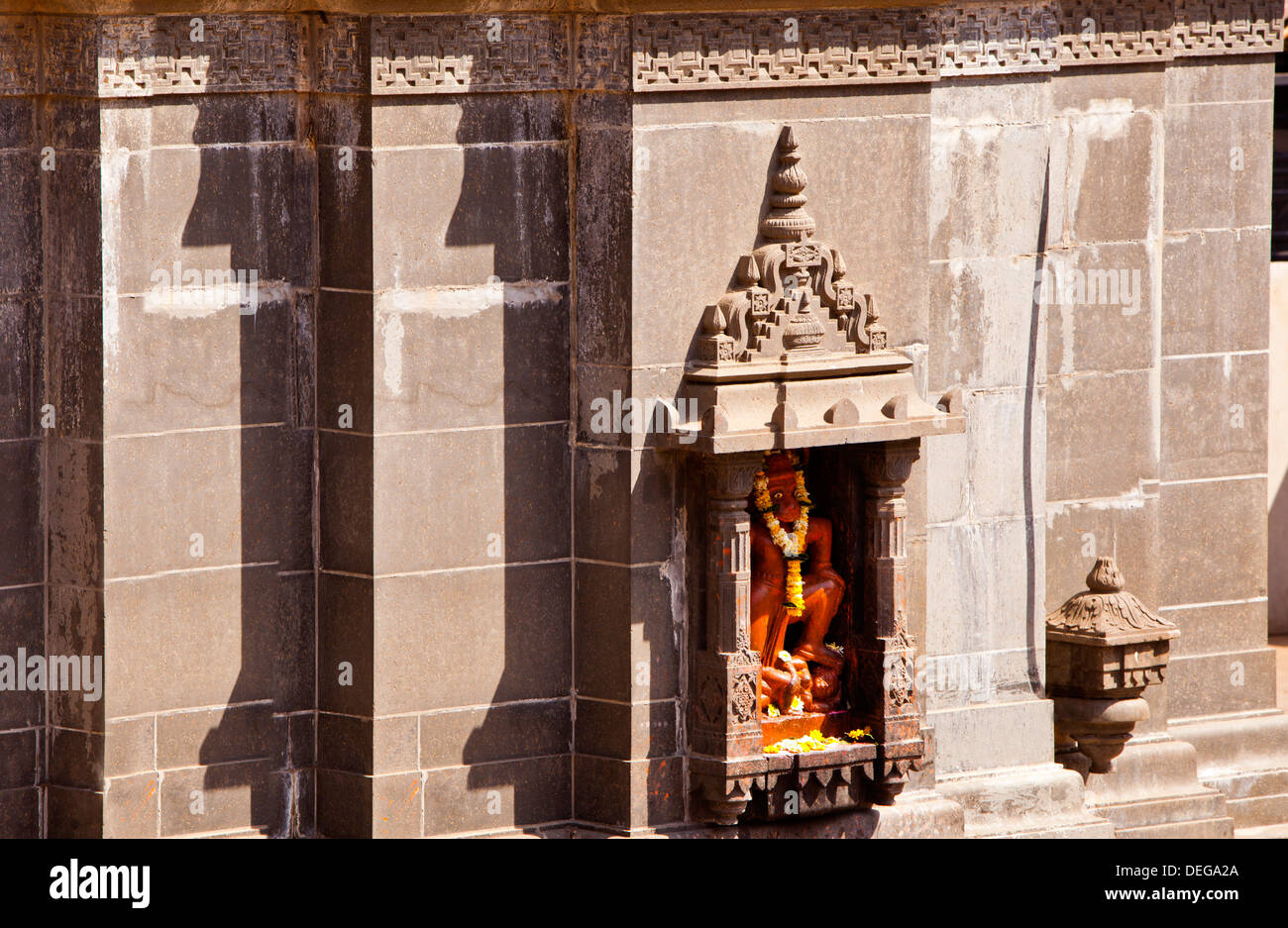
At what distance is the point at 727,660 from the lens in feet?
54.0

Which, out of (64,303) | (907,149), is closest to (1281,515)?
(907,149)

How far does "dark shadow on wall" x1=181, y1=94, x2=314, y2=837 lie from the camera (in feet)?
52.0

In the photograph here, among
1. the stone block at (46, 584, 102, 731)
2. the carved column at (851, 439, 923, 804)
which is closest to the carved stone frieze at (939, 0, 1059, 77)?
the carved column at (851, 439, 923, 804)

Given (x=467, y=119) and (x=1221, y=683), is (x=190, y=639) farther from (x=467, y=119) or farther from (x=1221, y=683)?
(x=1221, y=683)

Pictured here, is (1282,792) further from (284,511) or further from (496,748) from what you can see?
(284,511)

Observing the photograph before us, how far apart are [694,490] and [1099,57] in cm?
446

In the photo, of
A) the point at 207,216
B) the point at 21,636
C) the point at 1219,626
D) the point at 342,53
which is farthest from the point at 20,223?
the point at 1219,626

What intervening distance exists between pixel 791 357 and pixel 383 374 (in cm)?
239

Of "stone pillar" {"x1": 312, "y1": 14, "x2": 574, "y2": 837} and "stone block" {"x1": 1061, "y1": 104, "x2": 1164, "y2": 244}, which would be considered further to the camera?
"stone block" {"x1": 1061, "y1": 104, "x2": 1164, "y2": 244}

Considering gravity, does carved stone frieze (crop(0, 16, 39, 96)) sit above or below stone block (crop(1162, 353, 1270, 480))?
above

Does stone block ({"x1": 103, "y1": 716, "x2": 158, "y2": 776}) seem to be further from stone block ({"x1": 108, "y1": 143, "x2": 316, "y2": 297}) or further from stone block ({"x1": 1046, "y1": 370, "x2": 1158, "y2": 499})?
stone block ({"x1": 1046, "y1": 370, "x2": 1158, "y2": 499})

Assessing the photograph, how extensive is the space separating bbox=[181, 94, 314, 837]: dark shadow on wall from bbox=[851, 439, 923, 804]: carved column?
10.9 feet

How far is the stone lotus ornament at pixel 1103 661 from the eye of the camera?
1866 centimetres

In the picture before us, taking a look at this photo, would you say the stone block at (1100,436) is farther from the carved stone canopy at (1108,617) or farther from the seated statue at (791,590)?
the seated statue at (791,590)
